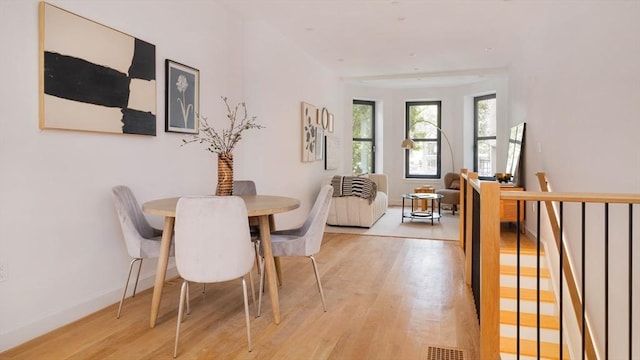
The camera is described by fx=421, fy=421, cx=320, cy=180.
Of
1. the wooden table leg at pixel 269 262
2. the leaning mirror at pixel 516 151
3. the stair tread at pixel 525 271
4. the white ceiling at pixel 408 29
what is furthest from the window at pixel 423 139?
the wooden table leg at pixel 269 262

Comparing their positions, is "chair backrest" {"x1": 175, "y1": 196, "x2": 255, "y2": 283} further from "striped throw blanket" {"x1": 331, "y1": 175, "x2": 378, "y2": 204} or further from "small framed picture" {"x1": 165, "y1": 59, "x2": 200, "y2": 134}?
"striped throw blanket" {"x1": 331, "y1": 175, "x2": 378, "y2": 204}

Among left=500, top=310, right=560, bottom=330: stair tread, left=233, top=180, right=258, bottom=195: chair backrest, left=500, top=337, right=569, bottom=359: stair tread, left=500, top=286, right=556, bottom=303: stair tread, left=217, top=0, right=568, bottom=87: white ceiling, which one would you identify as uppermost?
left=217, top=0, right=568, bottom=87: white ceiling

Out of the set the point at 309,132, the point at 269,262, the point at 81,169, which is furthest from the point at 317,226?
the point at 309,132

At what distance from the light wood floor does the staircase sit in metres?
0.62

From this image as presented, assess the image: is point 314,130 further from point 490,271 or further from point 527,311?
point 490,271

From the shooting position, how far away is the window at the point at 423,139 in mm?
10102

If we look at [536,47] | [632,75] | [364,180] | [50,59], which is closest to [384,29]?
[536,47]

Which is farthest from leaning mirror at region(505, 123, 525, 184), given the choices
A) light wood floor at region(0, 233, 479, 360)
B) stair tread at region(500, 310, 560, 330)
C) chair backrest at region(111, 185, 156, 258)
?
chair backrest at region(111, 185, 156, 258)

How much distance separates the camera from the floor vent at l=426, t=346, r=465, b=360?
2.33 m

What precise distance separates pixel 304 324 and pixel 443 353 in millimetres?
906

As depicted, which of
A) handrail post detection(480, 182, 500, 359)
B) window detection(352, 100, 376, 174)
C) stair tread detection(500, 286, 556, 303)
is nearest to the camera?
handrail post detection(480, 182, 500, 359)

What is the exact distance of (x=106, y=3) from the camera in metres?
3.05

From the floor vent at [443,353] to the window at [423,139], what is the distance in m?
8.00

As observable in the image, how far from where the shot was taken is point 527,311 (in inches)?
167
